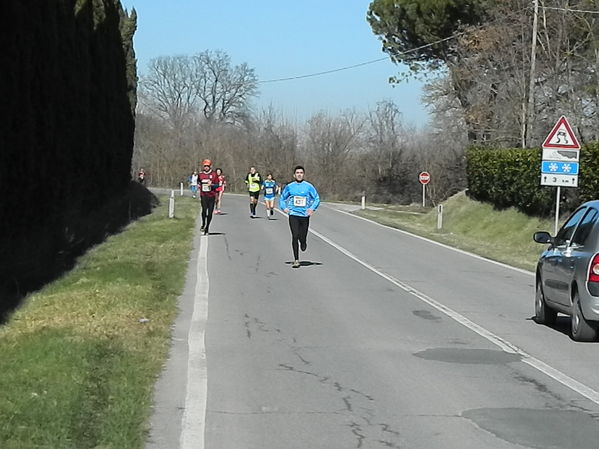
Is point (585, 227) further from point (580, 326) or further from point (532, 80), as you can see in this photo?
point (532, 80)

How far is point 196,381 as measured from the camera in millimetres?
8711

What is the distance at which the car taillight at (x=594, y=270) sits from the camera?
35.7 ft

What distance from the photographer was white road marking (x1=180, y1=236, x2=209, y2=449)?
22.5ft

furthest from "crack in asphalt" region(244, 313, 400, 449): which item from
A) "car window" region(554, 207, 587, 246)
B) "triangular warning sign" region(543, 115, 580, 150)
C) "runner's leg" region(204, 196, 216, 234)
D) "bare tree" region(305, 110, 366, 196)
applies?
"bare tree" region(305, 110, 366, 196)

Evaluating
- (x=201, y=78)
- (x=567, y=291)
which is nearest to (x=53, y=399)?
(x=567, y=291)

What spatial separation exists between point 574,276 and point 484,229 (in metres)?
23.3

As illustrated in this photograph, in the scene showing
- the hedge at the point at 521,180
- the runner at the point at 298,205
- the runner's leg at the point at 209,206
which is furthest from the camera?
the runner's leg at the point at 209,206

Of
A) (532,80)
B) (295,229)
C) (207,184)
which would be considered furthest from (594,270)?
(532,80)

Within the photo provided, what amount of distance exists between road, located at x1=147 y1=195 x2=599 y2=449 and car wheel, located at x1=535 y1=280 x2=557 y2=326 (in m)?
0.16

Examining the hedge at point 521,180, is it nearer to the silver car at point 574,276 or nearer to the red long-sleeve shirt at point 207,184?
the red long-sleeve shirt at point 207,184

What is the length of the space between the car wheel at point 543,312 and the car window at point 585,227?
1179 millimetres

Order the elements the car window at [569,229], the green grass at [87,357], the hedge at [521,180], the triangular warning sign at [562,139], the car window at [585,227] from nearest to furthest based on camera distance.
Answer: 1. the green grass at [87,357]
2. the car window at [585,227]
3. the car window at [569,229]
4. the triangular warning sign at [562,139]
5. the hedge at [521,180]

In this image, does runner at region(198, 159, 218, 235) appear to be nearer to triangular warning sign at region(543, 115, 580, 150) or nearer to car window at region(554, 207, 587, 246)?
triangular warning sign at region(543, 115, 580, 150)

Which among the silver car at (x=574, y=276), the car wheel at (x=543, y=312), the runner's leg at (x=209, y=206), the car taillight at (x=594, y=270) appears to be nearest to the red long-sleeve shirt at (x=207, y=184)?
the runner's leg at (x=209, y=206)
